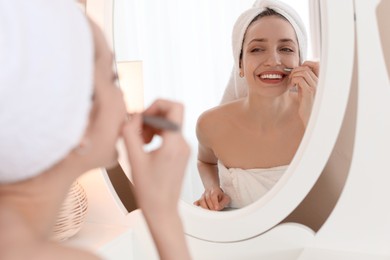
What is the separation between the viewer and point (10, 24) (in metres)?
0.41

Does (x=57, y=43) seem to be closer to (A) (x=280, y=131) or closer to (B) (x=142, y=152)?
(B) (x=142, y=152)

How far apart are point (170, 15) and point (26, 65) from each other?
0.54 m

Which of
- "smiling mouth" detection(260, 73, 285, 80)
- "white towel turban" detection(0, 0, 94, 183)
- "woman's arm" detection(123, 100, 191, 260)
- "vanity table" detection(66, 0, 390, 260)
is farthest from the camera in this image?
"smiling mouth" detection(260, 73, 285, 80)

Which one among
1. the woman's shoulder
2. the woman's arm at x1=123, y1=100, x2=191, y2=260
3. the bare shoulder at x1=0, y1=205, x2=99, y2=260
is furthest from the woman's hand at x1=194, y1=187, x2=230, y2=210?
the bare shoulder at x1=0, y1=205, x2=99, y2=260

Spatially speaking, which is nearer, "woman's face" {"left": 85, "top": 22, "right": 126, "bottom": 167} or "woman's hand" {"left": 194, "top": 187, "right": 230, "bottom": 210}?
"woman's face" {"left": 85, "top": 22, "right": 126, "bottom": 167}

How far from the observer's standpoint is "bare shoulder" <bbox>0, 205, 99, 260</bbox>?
442 millimetres

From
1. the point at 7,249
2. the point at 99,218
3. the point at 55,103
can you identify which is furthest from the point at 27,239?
the point at 99,218

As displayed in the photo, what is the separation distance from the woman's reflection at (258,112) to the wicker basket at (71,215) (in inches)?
8.8

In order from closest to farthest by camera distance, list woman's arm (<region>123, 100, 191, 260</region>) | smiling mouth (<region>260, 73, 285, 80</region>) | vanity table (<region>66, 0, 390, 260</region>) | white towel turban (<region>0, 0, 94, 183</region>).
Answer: white towel turban (<region>0, 0, 94, 183</region>) < woman's arm (<region>123, 100, 191, 260</region>) < vanity table (<region>66, 0, 390, 260</region>) < smiling mouth (<region>260, 73, 285, 80</region>)

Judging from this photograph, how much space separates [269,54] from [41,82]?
0.49 meters

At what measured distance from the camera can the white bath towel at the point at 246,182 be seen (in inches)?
33.5

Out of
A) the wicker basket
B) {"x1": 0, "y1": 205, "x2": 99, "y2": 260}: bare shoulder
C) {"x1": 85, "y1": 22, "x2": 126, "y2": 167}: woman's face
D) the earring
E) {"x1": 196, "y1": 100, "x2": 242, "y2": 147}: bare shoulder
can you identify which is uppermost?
{"x1": 85, "y1": 22, "x2": 126, "y2": 167}: woman's face

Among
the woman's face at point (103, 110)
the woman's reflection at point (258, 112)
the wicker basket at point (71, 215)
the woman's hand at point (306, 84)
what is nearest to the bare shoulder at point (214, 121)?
the woman's reflection at point (258, 112)

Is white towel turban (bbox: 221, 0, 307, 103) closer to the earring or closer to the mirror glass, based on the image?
the mirror glass
